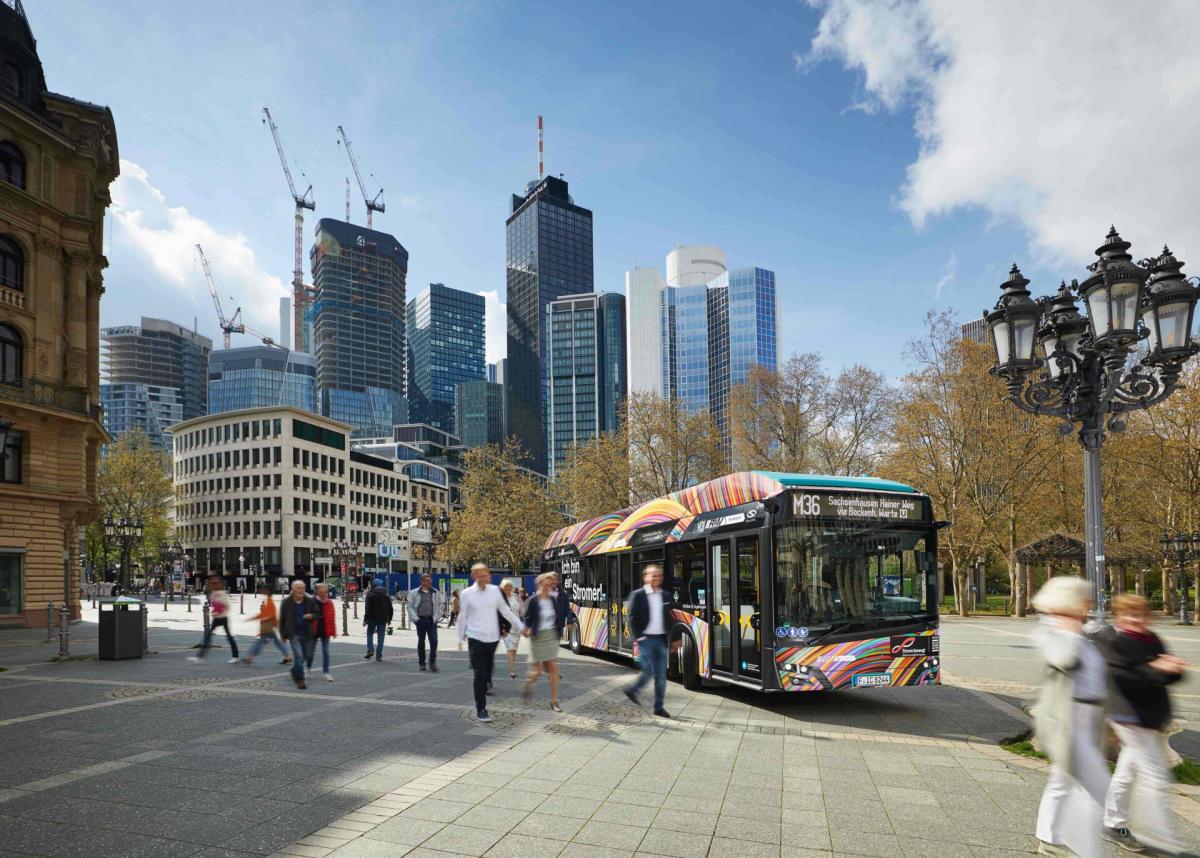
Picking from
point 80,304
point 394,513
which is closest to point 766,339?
point 394,513

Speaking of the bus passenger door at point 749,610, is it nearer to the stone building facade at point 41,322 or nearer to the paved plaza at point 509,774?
the paved plaza at point 509,774

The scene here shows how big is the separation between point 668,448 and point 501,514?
569 inches

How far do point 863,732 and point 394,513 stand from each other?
112292mm

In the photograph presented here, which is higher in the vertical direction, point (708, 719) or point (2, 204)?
point (2, 204)

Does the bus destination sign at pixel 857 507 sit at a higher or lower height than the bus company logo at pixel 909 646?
higher

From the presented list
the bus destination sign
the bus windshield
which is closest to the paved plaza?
the bus windshield

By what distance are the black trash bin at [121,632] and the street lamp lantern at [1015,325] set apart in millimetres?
17414

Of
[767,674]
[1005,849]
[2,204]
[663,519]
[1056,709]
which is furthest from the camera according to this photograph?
[2,204]

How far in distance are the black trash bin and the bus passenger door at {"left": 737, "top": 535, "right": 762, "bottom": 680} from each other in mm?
13683

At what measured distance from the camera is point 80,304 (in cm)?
3306

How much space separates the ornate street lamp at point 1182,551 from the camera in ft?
99.5

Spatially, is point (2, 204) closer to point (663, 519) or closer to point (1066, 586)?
point (663, 519)

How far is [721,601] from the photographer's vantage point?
11.6m

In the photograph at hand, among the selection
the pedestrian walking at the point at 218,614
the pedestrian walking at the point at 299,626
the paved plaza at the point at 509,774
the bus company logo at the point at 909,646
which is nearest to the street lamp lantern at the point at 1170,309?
the bus company logo at the point at 909,646
